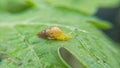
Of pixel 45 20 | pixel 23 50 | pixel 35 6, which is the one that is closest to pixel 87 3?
pixel 35 6

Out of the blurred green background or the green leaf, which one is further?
the blurred green background

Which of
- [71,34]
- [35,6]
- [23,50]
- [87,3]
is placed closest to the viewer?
[23,50]

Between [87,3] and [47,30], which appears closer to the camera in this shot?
[47,30]

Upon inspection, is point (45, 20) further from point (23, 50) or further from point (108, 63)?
point (108, 63)

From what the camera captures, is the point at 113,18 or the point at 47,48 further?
the point at 113,18

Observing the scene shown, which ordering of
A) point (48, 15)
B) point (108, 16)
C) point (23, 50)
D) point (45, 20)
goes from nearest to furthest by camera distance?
point (23, 50) → point (45, 20) → point (48, 15) → point (108, 16)

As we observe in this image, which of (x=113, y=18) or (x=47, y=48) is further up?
(x=47, y=48)

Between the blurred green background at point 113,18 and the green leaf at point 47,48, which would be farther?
the blurred green background at point 113,18

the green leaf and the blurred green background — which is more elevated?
the green leaf

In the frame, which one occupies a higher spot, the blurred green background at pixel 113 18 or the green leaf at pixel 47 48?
the green leaf at pixel 47 48

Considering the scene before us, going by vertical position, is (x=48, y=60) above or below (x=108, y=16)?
above
